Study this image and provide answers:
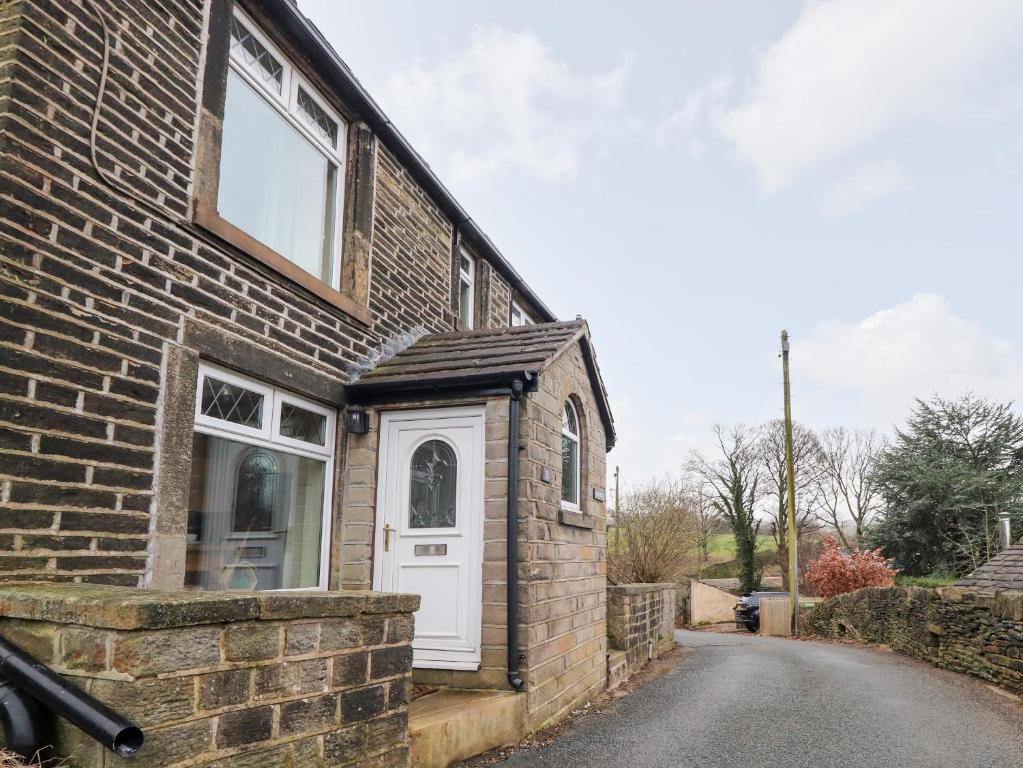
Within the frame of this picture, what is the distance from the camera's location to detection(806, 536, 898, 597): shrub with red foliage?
2178 cm

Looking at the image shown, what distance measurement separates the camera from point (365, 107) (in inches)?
297

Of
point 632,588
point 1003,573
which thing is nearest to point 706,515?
point 1003,573

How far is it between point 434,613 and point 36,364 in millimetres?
3598

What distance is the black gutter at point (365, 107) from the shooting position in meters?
6.39

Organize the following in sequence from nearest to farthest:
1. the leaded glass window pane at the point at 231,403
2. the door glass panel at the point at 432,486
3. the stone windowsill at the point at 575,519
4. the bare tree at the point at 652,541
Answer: the leaded glass window pane at the point at 231,403 < the door glass panel at the point at 432,486 < the stone windowsill at the point at 575,519 < the bare tree at the point at 652,541

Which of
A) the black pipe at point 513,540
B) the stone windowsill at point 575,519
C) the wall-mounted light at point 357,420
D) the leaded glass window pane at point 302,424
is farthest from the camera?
the stone windowsill at point 575,519

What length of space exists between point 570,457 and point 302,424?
2936 mm

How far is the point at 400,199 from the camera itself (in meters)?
8.41

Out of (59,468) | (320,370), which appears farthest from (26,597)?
(320,370)

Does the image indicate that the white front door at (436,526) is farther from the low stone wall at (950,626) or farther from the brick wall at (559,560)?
the low stone wall at (950,626)

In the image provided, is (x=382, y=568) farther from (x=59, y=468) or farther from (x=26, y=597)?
(x=26, y=597)

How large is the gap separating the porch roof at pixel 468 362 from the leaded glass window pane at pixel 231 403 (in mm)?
1123

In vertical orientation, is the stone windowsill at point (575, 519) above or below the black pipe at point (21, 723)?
above

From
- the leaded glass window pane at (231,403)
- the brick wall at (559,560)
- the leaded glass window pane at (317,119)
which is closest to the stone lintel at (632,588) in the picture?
the brick wall at (559,560)
